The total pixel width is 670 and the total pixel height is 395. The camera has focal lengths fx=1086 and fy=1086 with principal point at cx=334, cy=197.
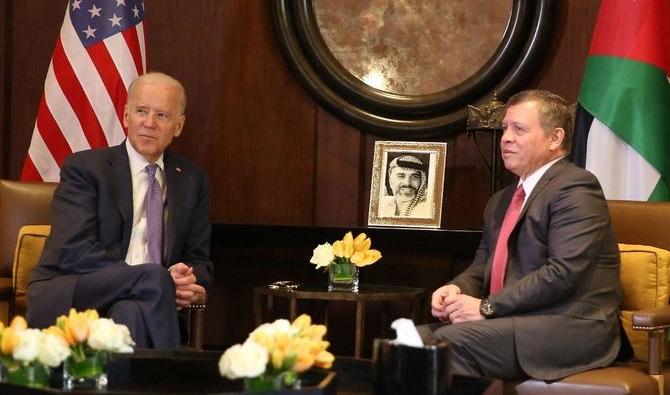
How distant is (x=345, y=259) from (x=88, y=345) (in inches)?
77.2

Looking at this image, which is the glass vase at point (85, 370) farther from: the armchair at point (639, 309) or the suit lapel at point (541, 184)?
the suit lapel at point (541, 184)

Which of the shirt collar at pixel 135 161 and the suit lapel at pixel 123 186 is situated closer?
the suit lapel at pixel 123 186

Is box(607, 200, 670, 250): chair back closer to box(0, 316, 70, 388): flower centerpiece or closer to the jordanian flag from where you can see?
the jordanian flag

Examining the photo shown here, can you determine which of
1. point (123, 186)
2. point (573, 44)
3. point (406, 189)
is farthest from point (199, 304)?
point (573, 44)

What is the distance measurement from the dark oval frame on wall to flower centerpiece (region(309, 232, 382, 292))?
3.26 feet

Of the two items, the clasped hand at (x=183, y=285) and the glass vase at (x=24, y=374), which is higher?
the clasped hand at (x=183, y=285)

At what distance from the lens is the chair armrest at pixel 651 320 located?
328 cm

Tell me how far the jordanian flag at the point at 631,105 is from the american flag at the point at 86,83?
2.01 m

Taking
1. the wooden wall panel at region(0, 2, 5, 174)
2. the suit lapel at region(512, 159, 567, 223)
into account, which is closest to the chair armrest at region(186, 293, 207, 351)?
the suit lapel at region(512, 159, 567, 223)

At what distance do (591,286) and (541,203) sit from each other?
30 centimetres

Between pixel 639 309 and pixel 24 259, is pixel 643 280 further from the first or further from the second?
pixel 24 259

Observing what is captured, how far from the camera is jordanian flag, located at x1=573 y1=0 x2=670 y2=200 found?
14.2ft

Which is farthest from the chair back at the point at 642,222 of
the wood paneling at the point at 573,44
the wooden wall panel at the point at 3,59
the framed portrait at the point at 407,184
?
the wooden wall panel at the point at 3,59

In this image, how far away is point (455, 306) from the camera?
3.43 meters
